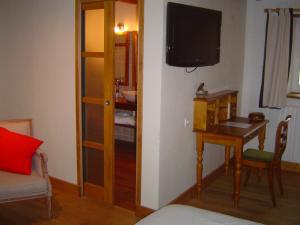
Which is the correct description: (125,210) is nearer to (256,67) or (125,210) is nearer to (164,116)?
(164,116)

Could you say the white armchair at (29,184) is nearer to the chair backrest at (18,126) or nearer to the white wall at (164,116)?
the chair backrest at (18,126)

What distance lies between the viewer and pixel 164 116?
3287mm

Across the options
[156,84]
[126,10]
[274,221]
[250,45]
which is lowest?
[274,221]

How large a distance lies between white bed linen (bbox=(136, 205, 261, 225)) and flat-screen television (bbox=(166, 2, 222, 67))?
1367 mm

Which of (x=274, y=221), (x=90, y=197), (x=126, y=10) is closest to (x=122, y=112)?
(x=126, y=10)

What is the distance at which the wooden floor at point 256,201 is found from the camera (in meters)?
3.52

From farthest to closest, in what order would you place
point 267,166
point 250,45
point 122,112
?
point 122,112
point 250,45
point 267,166

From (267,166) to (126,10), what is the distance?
11.3 ft

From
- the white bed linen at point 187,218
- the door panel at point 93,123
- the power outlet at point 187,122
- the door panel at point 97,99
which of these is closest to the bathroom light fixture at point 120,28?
the door panel at point 97,99

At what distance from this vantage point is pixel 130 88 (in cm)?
589

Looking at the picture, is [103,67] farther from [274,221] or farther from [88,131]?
[274,221]

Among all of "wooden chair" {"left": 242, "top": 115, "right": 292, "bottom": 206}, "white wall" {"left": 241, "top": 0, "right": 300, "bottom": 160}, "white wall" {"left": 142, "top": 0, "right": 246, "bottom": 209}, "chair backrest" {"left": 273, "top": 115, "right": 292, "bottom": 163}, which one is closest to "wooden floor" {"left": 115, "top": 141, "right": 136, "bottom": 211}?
"white wall" {"left": 142, "top": 0, "right": 246, "bottom": 209}

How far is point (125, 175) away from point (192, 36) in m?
2.08

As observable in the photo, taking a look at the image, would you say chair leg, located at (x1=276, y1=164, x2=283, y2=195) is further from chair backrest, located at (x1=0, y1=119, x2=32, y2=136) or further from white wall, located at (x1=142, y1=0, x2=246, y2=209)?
chair backrest, located at (x1=0, y1=119, x2=32, y2=136)
